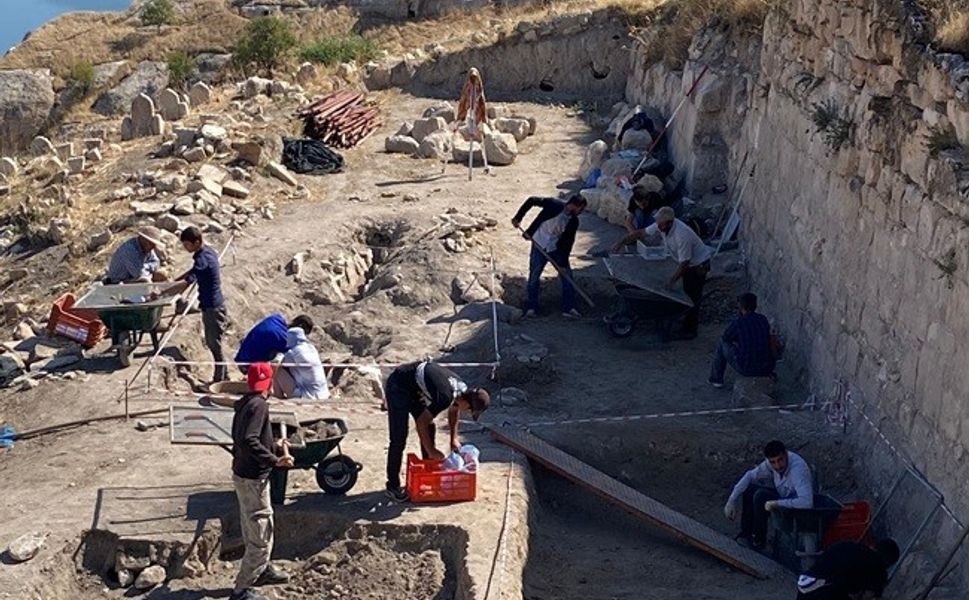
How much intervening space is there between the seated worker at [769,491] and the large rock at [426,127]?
12688 mm

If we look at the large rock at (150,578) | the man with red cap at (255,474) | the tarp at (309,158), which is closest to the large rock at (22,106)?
the tarp at (309,158)

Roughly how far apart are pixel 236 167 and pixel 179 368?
674 cm

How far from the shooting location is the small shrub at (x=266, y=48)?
29.6 metres

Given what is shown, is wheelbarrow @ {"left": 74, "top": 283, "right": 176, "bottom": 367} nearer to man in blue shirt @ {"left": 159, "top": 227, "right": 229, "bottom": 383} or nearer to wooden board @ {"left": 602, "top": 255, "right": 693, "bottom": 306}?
man in blue shirt @ {"left": 159, "top": 227, "right": 229, "bottom": 383}

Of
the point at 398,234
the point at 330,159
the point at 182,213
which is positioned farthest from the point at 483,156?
the point at 182,213

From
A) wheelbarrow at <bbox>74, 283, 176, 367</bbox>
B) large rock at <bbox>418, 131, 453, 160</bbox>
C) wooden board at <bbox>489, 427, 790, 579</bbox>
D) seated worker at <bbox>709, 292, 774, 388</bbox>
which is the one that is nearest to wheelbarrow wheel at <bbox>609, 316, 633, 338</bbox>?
seated worker at <bbox>709, 292, 774, 388</bbox>

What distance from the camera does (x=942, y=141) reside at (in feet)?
36.8

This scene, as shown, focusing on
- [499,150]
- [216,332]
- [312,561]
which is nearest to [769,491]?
[312,561]

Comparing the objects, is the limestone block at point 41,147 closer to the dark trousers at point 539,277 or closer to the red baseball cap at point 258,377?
the dark trousers at point 539,277

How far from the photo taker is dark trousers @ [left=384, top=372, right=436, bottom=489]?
11.5 metres

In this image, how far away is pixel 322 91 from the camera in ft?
85.6

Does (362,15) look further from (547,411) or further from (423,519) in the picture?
(423,519)

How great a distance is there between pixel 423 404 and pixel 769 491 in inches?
108

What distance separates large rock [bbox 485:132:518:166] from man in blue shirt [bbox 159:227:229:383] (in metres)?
8.90
